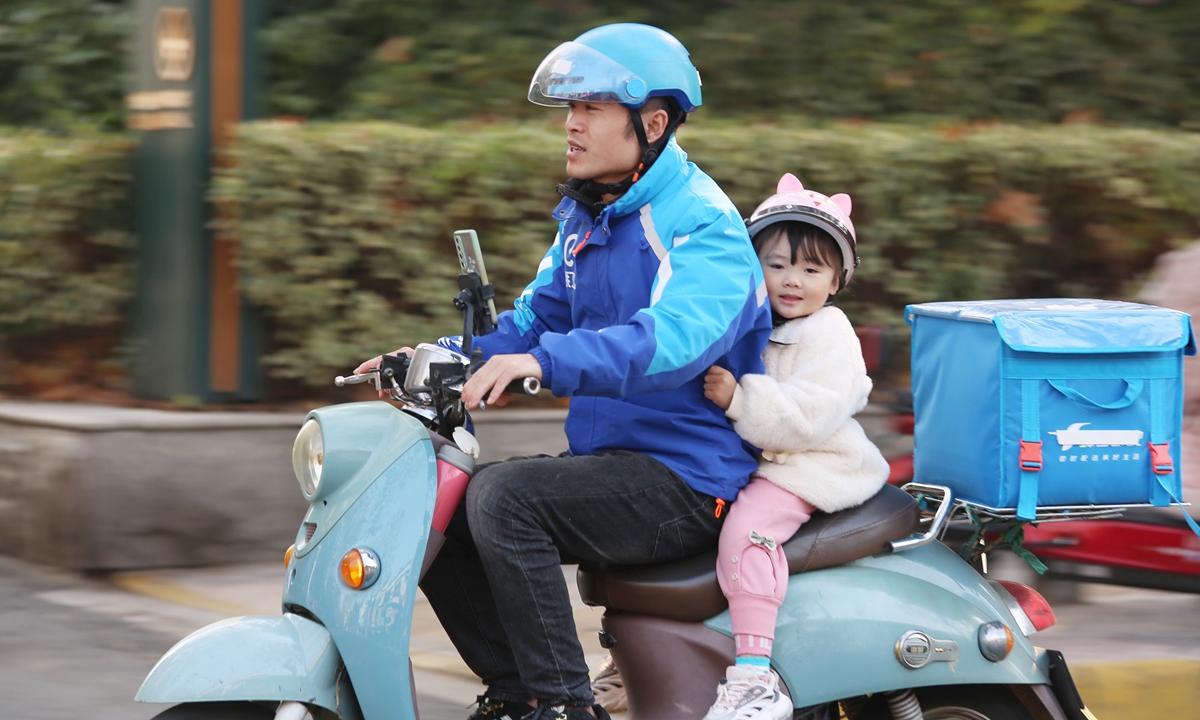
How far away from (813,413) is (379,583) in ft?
3.18

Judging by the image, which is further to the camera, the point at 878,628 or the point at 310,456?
the point at 878,628

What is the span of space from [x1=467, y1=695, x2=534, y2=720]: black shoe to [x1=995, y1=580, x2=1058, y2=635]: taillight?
1.13 meters

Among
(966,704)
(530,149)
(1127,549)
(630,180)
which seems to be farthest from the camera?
(530,149)

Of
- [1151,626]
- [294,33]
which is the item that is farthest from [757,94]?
[1151,626]

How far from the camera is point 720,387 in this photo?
2.88m

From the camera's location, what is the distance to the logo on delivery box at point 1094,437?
114 inches

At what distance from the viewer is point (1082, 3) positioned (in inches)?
317

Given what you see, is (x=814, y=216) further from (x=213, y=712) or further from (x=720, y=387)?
(x=213, y=712)

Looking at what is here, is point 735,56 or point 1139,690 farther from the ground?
point 735,56

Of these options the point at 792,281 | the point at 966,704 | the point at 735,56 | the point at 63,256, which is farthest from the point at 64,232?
the point at 966,704

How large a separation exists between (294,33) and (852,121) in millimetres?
3054

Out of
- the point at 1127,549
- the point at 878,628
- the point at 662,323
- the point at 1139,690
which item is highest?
the point at 662,323

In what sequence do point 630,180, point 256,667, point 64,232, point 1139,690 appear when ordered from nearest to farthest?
1. point 256,667
2. point 630,180
3. point 1139,690
4. point 64,232

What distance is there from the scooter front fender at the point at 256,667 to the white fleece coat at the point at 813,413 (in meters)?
0.98
